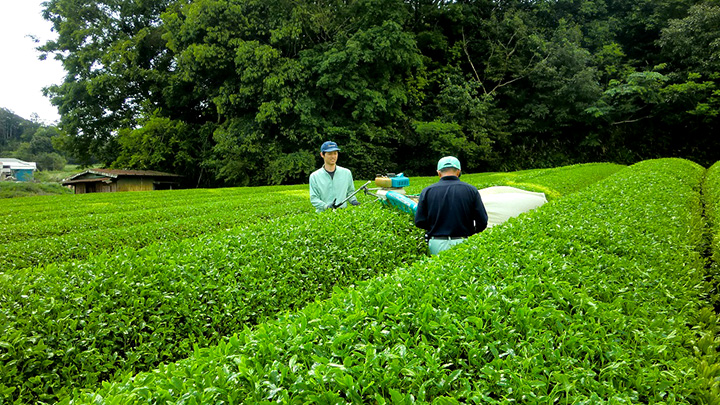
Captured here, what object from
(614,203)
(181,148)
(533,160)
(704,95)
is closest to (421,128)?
(533,160)

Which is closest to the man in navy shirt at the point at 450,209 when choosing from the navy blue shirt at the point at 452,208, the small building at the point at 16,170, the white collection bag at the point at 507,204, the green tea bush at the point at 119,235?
the navy blue shirt at the point at 452,208

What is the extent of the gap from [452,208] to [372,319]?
9.59 ft

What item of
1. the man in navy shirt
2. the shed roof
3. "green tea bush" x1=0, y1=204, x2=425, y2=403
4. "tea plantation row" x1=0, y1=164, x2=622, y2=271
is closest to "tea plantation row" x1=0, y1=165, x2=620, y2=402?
"green tea bush" x1=0, y1=204, x2=425, y2=403

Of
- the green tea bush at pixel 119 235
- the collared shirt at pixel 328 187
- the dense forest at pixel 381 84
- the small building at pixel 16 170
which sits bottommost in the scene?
the green tea bush at pixel 119 235

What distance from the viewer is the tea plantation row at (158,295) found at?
2662 millimetres

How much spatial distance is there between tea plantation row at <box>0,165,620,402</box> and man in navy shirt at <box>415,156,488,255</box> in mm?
740

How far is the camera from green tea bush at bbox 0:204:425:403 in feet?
8.70

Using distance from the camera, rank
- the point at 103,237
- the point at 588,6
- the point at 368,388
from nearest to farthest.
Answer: the point at 368,388, the point at 103,237, the point at 588,6

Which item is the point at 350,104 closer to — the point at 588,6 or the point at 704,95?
the point at 588,6

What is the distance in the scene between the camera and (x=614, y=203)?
5.90 metres

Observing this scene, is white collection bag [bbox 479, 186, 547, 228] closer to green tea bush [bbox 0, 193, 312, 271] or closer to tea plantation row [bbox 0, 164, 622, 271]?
green tea bush [bbox 0, 193, 312, 271]

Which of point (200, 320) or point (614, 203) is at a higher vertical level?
point (614, 203)

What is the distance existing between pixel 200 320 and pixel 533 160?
115 ft

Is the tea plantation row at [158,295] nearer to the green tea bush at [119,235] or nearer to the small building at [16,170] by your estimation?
the green tea bush at [119,235]
